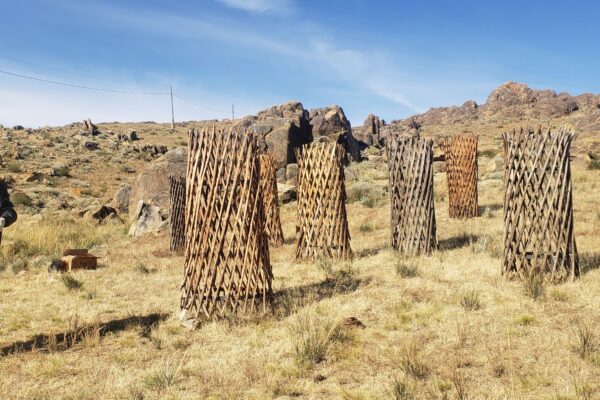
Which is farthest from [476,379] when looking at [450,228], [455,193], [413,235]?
[455,193]

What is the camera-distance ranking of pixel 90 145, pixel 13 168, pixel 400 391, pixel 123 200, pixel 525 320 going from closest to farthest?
1. pixel 400 391
2. pixel 525 320
3. pixel 123 200
4. pixel 13 168
5. pixel 90 145

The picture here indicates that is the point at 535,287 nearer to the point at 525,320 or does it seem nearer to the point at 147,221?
the point at 525,320

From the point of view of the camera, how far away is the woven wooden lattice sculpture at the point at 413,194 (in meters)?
8.84

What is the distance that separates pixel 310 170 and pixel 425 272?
2922 mm

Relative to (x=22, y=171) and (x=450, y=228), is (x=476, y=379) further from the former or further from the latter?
(x=22, y=171)

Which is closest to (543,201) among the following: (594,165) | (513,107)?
(594,165)

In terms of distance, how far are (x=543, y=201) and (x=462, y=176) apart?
7324 mm

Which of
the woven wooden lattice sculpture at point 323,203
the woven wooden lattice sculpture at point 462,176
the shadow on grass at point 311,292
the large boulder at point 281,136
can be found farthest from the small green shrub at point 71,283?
the large boulder at point 281,136

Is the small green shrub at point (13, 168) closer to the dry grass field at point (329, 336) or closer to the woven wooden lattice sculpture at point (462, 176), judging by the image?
the dry grass field at point (329, 336)

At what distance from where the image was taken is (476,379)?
13.0 feet

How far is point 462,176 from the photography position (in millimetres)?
13711

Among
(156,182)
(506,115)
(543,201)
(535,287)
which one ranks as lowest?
(535,287)

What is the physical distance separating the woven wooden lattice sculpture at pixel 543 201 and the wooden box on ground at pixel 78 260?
26.9 feet

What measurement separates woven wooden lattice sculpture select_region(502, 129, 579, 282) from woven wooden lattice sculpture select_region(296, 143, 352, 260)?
10.2 ft
